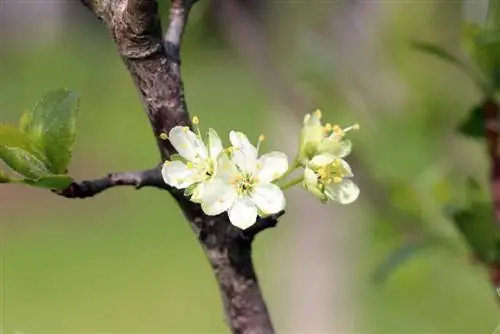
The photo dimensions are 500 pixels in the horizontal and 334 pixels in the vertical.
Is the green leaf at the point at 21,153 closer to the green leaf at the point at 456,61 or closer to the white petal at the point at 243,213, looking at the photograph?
the white petal at the point at 243,213

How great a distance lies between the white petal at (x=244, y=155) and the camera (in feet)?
1.61

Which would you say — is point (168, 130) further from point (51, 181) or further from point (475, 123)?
point (475, 123)

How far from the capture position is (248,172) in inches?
19.7

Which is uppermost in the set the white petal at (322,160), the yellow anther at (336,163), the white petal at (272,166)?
the white petal at (322,160)

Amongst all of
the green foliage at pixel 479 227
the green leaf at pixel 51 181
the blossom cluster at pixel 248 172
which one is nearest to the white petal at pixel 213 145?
the blossom cluster at pixel 248 172

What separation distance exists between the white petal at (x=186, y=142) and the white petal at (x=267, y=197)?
43 mm

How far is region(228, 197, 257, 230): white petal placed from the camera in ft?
1.46

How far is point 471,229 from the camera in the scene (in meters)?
0.64

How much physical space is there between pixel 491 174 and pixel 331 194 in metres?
0.21

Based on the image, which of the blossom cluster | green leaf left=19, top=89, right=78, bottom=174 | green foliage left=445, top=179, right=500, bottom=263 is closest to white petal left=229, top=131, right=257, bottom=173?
the blossom cluster

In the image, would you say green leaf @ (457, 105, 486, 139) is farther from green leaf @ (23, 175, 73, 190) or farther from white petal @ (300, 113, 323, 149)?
green leaf @ (23, 175, 73, 190)

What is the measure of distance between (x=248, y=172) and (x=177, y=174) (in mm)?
69

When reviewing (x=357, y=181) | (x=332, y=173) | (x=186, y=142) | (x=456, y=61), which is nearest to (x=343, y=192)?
(x=332, y=173)

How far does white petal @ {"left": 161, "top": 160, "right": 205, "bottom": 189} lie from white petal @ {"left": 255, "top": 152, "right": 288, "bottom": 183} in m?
0.06
